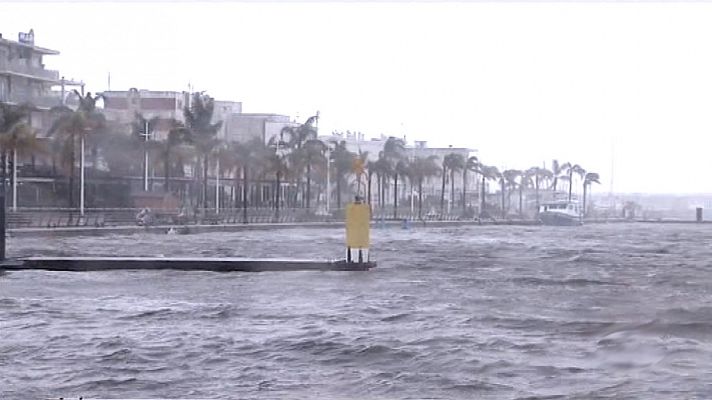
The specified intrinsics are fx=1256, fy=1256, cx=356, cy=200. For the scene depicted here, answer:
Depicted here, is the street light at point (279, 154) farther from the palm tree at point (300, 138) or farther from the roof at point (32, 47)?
the roof at point (32, 47)

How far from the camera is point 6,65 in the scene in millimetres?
76625

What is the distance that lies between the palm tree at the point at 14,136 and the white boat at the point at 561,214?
6218 centimetres

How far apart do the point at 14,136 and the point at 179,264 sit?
3736 centimetres

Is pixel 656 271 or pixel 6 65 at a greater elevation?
pixel 6 65

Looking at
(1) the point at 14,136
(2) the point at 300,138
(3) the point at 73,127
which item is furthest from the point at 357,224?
(2) the point at 300,138

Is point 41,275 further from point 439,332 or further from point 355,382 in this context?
point 355,382

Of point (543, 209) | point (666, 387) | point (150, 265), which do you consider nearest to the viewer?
point (666, 387)

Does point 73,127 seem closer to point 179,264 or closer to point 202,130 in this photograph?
point 202,130

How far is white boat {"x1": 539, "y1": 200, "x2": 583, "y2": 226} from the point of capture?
385 ft

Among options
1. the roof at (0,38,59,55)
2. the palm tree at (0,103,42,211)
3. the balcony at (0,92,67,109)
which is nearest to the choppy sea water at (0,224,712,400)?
the palm tree at (0,103,42,211)

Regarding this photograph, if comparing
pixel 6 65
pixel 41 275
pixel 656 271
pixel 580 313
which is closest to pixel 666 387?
pixel 580 313

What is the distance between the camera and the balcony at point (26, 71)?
76.5 metres

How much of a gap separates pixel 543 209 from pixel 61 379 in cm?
11274

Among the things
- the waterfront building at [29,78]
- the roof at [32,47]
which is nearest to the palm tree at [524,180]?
the roof at [32,47]
